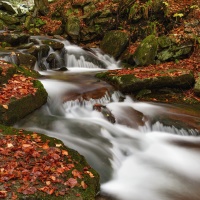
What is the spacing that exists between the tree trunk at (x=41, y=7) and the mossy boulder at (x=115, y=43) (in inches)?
285

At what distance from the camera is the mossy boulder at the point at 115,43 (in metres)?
13.3

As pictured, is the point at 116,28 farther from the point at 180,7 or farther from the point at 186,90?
the point at 186,90

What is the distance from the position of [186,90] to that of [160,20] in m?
6.12

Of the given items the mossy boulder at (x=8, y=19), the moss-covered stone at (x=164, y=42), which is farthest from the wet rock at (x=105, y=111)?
the mossy boulder at (x=8, y=19)

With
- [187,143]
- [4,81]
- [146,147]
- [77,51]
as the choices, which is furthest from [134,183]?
[77,51]

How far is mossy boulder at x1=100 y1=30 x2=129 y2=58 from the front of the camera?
1327 centimetres

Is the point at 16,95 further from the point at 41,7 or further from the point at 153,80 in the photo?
the point at 41,7

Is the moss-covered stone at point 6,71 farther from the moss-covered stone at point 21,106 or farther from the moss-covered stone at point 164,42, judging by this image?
the moss-covered stone at point 164,42

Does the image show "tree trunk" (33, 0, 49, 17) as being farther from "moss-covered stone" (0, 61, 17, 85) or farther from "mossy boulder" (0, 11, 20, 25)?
"moss-covered stone" (0, 61, 17, 85)

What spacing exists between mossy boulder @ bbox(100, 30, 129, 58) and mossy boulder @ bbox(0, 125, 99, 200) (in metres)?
9.59

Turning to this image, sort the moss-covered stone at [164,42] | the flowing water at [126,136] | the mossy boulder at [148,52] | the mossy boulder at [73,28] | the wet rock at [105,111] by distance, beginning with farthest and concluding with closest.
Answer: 1. the mossy boulder at [73,28]
2. the moss-covered stone at [164,42]
3. the mossy boulder at [148,52]
4. the wet rock at [105,111]
5. the flowing water at [126,136]

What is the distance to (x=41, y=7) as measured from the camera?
752 inches

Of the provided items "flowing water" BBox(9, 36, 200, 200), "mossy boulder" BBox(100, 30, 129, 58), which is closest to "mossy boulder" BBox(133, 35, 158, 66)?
"mossy boulder" BBox(100, 30, 129, 58)

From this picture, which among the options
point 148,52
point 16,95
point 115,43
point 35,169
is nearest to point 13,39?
point 115,43
